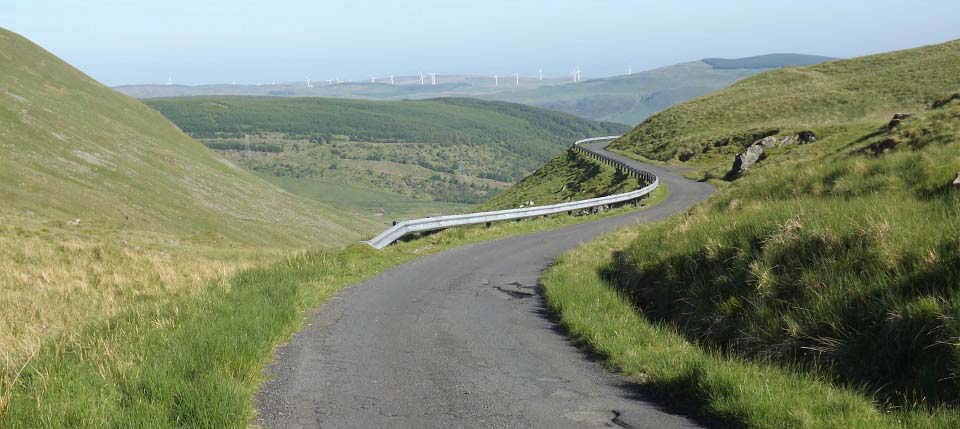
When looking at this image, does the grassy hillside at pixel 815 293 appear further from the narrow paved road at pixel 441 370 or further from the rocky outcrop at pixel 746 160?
the rocky outcrop at pixel 746 160

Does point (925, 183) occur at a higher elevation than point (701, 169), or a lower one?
higher

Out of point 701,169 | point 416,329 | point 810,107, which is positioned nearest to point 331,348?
point 416,329

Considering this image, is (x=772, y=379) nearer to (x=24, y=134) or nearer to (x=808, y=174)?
(x=808, y=174)

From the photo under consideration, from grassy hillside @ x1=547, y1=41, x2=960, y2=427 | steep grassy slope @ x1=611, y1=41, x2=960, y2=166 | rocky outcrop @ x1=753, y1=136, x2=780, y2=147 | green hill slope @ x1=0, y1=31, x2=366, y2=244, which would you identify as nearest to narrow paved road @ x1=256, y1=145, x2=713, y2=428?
grassy hillside @ x1=547, y1=41, x2=960, y2=427

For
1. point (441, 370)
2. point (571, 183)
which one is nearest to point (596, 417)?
point (441, 370)

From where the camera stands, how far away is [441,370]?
8578mm

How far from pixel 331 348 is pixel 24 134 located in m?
83.6

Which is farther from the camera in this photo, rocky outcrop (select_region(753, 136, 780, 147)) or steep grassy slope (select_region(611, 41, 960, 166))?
steep grassy slope (select_region(611, 41, 960, 166))

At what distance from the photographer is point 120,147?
321 ft

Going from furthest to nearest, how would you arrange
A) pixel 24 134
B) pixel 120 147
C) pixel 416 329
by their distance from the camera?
pixel 120 147 < pixel 24 134 < pixel 416 329

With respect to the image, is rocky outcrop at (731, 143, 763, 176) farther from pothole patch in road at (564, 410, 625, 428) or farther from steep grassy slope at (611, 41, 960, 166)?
pothole patch in road at (564, 410, 625, 428)

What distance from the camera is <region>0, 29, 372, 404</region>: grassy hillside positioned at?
1745 cm

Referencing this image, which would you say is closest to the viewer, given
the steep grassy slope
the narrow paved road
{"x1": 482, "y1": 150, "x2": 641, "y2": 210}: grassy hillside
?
the narrow paved road

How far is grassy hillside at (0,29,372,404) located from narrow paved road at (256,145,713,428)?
2.95 m
